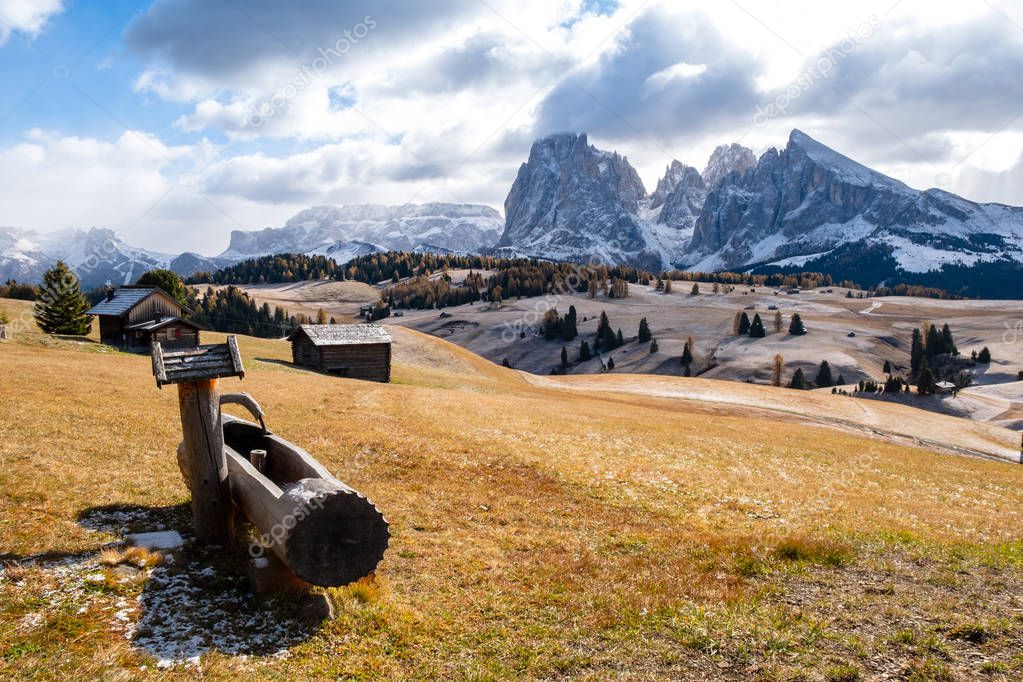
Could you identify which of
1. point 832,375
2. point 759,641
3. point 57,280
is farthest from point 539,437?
point 832,375

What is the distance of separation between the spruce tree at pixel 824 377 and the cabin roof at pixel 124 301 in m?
140

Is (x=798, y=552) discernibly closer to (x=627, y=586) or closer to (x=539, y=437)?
(x=627, y=586)

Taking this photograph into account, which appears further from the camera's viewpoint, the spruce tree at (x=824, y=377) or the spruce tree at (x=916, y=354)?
the spruce tree at (x=916, y=354)

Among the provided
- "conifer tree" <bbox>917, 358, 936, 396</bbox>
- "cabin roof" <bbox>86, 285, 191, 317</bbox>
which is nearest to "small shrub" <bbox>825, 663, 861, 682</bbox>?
"cabin roof" <bbox>86, 285, 191, 317</bbox>

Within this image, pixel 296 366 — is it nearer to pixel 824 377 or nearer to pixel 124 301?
pixel 124 301

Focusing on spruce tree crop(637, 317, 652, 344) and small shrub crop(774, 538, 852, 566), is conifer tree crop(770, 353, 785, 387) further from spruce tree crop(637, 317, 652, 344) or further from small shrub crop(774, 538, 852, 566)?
small shrub crop(774, 538, 852, 566)

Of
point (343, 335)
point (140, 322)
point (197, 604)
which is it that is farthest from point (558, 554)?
point (140, 322)

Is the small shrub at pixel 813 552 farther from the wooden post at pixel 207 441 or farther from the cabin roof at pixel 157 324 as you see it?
the cabin roof at pixel 157 324

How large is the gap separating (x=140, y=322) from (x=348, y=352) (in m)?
20.7

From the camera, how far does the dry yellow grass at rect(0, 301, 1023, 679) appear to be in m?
8.38

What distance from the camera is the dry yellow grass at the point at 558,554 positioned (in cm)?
838

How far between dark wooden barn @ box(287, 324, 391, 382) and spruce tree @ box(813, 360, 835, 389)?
412 ft

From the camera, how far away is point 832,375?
509 ft
